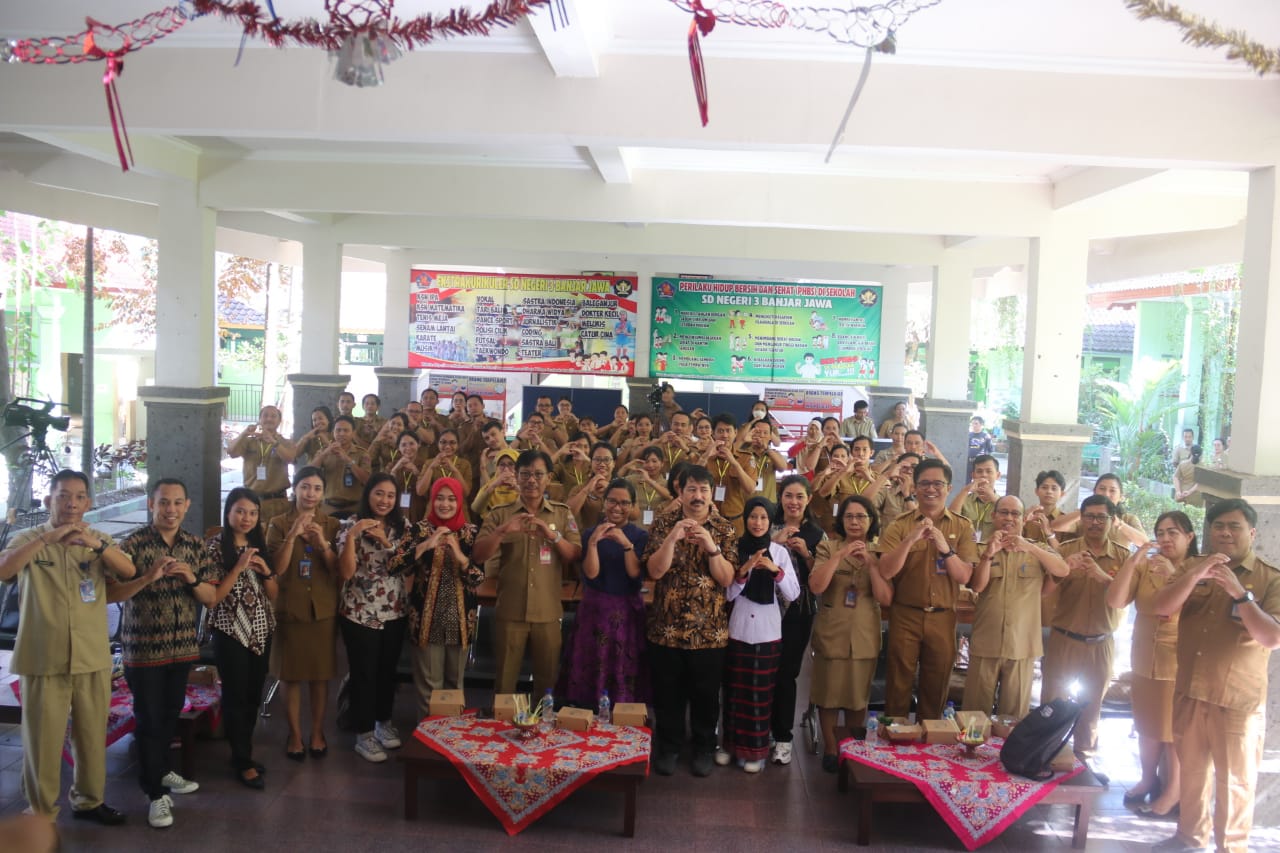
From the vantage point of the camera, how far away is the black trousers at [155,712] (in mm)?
3951

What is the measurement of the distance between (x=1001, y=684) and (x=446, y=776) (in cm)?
263

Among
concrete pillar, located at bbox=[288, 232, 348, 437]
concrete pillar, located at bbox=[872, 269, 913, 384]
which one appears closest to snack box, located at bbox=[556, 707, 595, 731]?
concrete pillar, located at bbox=[288, 232, 348, 437]

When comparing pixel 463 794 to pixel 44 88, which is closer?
pixel 463 794

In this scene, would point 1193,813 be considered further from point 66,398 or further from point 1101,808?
point 66,398

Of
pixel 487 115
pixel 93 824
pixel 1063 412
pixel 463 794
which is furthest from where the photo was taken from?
pixel 1063 412

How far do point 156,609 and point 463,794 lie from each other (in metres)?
1.54

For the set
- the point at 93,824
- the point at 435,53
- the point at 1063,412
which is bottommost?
the point at 93,824

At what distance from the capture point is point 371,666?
457cm

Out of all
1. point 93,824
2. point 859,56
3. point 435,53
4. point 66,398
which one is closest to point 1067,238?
point 859,56

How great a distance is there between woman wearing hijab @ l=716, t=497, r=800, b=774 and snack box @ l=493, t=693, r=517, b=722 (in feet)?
3.33

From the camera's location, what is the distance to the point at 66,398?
1348 centimetres

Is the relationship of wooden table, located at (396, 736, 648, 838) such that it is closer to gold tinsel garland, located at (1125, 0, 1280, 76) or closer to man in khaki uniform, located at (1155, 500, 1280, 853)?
man in khaki uniform, located at (1155, 500, 1280, 853)

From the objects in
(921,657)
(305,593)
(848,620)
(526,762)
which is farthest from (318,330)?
(921,657)

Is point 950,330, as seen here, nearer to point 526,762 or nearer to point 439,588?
point 439,588
